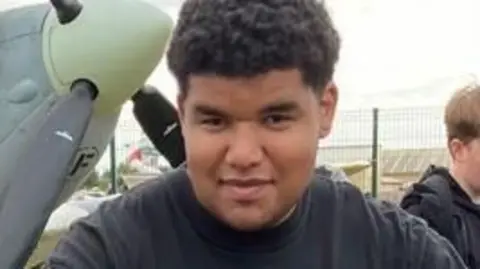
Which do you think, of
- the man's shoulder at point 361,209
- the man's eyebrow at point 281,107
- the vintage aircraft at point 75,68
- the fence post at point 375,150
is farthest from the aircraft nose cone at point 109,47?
the fence post at point 375,150

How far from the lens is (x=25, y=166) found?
273 centimetres

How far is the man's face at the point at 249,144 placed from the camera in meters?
0.99

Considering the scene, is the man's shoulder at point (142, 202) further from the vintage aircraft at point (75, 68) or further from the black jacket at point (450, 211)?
the vintage aircraft at point (75, 68)

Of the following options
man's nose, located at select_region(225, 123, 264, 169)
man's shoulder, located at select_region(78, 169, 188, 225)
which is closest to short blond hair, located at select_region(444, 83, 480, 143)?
man's shoulder, located at select_region(78, 169, 188, 225)

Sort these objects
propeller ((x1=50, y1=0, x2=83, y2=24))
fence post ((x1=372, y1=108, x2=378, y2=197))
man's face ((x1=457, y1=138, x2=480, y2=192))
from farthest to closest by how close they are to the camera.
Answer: fence post ((x1=372, y1=108, x2=378, y2=197)), propeller ((x1=50, y1=0, x2=83, y2=24)), man's face ((x1=457, y1=138, x2=480, y2=192))

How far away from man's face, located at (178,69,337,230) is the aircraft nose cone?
91.1 inches

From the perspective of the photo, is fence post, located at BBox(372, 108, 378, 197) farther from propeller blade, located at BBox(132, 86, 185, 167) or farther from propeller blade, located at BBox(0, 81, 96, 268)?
propeller blade, located at BBox(0, 81, 96, 268)

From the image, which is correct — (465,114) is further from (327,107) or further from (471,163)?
(327,107)

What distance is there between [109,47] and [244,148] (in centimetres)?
243

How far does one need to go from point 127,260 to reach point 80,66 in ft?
7.96

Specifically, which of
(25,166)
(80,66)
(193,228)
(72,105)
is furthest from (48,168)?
(193,228)

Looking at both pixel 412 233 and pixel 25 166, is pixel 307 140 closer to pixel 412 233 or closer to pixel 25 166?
pixel 412 233

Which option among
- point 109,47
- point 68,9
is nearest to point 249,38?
point 109,47

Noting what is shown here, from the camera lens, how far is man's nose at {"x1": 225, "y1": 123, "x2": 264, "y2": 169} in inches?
38.7
